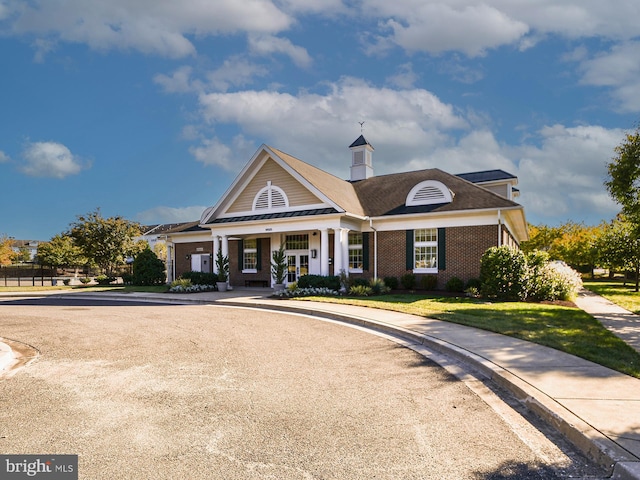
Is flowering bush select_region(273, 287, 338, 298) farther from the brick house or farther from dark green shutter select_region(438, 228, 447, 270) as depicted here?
dark green shutter select_region(438, 228, 447, 270)

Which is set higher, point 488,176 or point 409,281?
point 488,176

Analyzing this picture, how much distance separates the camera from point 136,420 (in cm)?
448

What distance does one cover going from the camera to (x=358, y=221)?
70.2 feet

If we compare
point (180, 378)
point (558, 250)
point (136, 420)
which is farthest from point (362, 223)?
point (558, 250)

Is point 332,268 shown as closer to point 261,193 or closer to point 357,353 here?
point 261,193

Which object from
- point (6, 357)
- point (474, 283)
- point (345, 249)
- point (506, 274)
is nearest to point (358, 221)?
point (345, 249)

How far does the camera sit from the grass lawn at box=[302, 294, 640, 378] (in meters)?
6.93

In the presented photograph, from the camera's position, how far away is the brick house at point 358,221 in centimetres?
1889

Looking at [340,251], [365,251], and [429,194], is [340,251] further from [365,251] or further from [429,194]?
[429,194]

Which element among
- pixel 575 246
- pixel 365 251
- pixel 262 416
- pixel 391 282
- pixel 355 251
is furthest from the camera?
pixel 575 246

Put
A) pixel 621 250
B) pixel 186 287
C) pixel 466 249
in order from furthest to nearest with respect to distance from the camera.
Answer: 1. pixel 621 250
2. pixel 186 287
3. pixel 466 249

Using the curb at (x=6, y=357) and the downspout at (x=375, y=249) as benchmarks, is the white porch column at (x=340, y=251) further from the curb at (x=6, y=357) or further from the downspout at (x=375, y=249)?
the curb at (x=6, y=357)

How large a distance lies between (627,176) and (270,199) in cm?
1545

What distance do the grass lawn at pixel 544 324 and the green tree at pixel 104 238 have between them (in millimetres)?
26026
